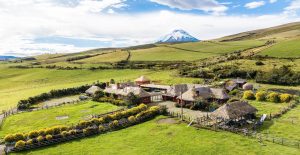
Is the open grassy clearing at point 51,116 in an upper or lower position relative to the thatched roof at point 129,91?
lower

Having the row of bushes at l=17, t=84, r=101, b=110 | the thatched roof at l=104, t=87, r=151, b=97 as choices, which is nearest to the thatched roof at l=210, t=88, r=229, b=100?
the thatched roof at l=104, t=87, r=151, b=97

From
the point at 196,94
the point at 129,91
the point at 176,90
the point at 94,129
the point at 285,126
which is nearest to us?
the point at 285,126

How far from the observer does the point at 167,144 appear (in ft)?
132

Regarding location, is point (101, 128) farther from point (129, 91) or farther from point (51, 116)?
point (129, 91)

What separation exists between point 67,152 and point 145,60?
391ft

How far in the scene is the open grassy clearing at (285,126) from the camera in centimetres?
4190

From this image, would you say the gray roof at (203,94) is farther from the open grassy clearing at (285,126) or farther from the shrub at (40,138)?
the shrub at (40,138)

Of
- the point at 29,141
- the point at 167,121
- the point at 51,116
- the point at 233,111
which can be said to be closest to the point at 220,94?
the point at 233,111

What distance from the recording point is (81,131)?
46.0m

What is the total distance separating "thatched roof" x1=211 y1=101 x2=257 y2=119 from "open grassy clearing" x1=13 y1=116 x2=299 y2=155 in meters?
5.18

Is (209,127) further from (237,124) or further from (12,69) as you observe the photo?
(12,69)

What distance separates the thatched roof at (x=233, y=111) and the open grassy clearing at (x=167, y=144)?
5182 millimetres

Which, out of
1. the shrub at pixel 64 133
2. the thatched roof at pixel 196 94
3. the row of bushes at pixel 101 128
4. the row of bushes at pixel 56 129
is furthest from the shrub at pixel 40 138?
the thatched roof at pixel 196 94

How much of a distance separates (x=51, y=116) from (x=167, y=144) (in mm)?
29348
